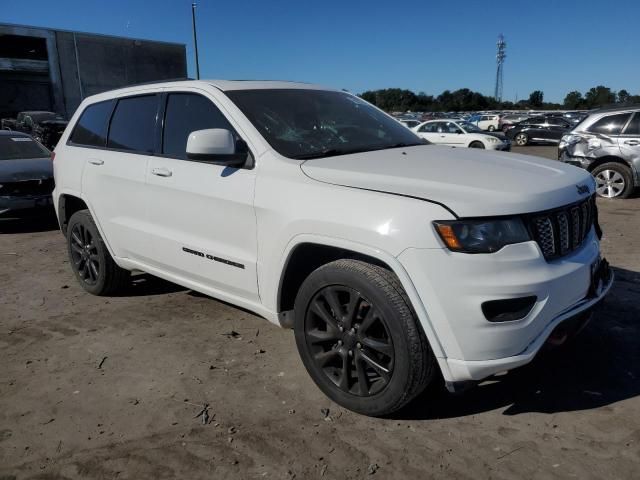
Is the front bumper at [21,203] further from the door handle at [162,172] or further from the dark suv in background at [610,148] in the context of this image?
the dark suv in background at [610,148]

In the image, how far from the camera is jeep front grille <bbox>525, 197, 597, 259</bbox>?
2.46 metres

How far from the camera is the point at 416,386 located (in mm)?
2516

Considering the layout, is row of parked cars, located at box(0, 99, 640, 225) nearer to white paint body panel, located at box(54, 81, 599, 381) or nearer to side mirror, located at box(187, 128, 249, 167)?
white paint body panel, located at box(54, 81, 599, 381)

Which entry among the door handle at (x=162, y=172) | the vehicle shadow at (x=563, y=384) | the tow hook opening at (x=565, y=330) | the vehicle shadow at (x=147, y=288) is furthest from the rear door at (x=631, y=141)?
the door handle at (x=162, y=172)

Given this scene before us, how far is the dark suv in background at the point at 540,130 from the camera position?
81.6 ft

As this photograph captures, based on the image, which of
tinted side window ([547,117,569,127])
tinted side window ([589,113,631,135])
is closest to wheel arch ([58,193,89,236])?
tinted side window ([589,113,631,135])

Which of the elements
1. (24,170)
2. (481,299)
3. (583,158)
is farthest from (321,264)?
(583,158)

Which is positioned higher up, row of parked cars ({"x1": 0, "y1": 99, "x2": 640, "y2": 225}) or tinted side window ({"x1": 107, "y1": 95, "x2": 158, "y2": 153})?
tinted side window ({"x1": 107, "y1": 95, "x2": 158, "y2": 153})

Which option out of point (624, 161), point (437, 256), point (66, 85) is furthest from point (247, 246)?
point (66, 85)

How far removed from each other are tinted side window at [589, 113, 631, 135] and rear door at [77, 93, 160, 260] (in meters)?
8.31

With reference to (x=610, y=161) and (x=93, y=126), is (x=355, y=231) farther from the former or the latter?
(x=610, y=161)

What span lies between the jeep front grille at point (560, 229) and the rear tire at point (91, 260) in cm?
345

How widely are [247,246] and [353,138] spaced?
106 centimetres

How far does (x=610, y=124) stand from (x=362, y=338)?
28.4ft
